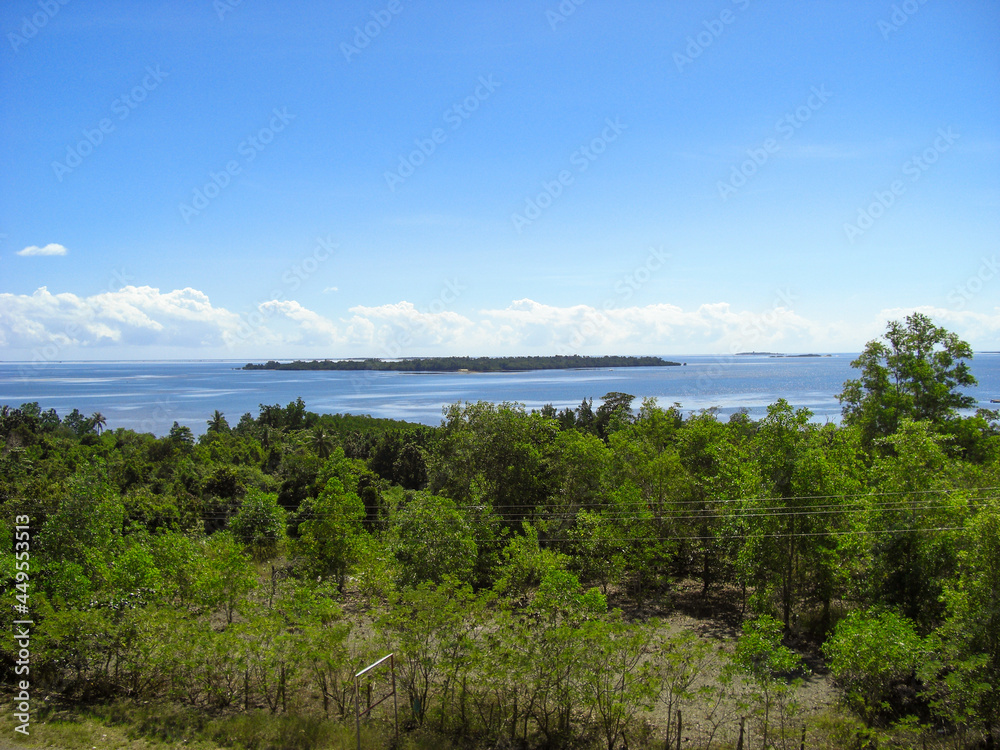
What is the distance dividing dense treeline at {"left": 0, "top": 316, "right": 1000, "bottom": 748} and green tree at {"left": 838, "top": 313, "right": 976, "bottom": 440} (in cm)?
44

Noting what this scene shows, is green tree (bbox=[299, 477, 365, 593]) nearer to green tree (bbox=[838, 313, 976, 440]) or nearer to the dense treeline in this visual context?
the dense treeline

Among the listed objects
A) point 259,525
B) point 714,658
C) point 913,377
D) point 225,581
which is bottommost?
point 714,658

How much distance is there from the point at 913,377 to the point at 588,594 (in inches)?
981

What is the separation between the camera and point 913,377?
2902cm

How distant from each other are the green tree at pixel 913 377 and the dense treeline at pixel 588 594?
0.44m

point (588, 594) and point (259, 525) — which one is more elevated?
point (588, 594)

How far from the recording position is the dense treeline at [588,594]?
12.0m

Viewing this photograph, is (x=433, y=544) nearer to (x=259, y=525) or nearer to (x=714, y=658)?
(x=714, y=658)

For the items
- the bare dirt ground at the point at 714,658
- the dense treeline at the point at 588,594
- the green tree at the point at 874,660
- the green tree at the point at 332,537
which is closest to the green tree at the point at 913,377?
the dense treeline at the point at 588,594

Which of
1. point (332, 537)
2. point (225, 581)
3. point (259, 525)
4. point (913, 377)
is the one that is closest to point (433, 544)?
point (332, 537)

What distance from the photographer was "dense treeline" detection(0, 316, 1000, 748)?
12000 millimetres

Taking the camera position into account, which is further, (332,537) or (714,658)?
(332,537)

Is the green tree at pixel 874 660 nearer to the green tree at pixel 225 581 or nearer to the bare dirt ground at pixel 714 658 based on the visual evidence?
the bare dirt ground at pixel 714 658

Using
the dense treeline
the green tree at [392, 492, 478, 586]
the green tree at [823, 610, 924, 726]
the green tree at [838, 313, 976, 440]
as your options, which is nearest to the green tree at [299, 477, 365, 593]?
the dense treeline
